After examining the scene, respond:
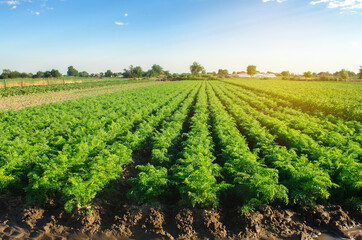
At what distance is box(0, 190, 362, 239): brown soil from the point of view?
185 inches

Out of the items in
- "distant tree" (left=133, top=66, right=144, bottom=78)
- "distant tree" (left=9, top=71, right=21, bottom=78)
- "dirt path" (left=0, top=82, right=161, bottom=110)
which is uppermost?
"distant tree" (left=133, top=66, right=144, bottom=78)

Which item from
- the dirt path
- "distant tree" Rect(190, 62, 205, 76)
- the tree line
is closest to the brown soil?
the dirt path

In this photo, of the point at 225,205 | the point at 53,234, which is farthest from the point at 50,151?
the point at 225,205

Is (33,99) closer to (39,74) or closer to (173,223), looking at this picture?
(173,223)

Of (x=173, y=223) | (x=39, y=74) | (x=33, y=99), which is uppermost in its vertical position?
(x=39, y=74)

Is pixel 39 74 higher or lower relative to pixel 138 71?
lower

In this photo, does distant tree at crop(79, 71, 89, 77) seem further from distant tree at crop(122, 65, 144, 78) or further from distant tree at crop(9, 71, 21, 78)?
distant tree at crop(9, 71, 21, 78)

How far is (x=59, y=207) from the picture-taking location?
552cm

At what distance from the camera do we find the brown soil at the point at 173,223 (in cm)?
470

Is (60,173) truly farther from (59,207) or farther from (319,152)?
(319,152)

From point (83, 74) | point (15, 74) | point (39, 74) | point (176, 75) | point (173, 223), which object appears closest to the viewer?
point (173, 223)

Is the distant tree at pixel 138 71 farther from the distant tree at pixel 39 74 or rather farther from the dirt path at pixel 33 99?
the dirt path at pixel 33 99

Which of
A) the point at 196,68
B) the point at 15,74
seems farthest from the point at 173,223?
the point at 196,68

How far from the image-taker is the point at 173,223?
16.6 ft
